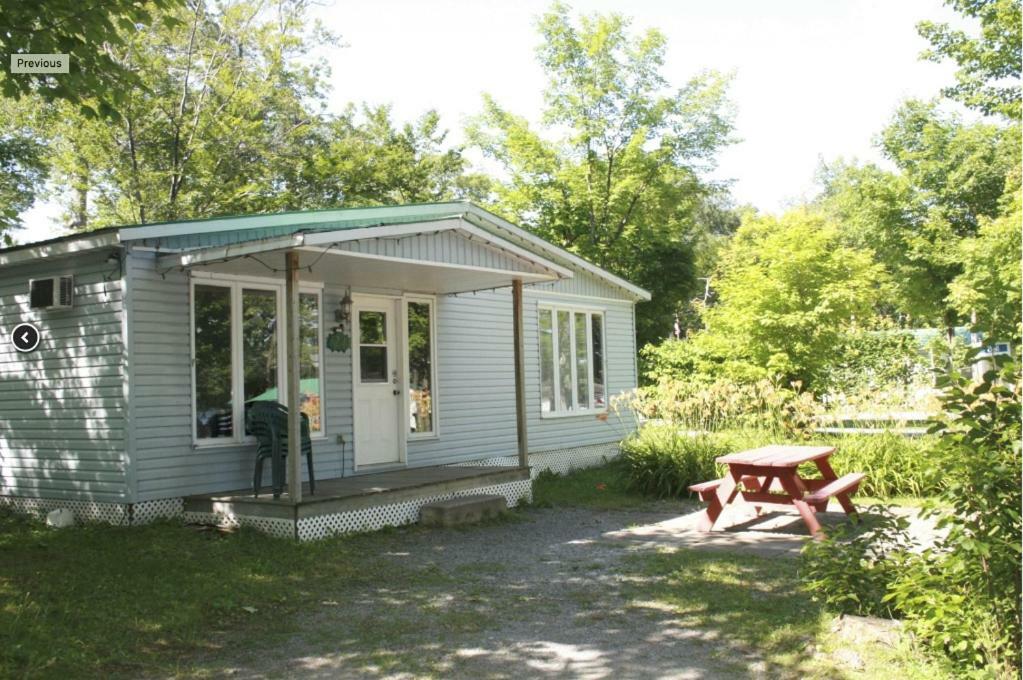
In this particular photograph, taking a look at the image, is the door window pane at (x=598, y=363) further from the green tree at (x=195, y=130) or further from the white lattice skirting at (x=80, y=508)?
the green tree at (x=195, y=130)

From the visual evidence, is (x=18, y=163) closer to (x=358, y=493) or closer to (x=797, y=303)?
(x=358, y=493)

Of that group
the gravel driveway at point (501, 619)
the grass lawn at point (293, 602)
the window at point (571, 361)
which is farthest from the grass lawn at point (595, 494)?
the grass lawn at point (293, 602)

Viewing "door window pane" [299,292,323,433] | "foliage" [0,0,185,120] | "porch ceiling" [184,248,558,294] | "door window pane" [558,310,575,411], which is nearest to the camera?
"foliage" [0,0,185,120]

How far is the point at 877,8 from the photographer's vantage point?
A: 19.2ft

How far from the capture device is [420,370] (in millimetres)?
11602

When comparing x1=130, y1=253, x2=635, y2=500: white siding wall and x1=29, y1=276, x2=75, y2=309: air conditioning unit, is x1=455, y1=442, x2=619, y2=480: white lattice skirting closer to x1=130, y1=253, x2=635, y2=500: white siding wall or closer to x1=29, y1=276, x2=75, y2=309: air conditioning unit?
x1=130, y1=253, x2=635, y2=500: white siding wall

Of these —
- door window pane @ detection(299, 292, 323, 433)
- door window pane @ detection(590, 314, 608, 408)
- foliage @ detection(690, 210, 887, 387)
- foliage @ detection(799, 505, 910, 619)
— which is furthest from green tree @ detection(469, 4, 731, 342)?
foliage @ detection(799, 505, 910, 619)

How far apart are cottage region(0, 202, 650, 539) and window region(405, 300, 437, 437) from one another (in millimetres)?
23

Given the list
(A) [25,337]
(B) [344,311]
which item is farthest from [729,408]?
(A) [25,337]

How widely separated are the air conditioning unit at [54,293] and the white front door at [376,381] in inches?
128

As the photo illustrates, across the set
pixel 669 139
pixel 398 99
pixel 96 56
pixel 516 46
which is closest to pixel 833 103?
pixel 669 139

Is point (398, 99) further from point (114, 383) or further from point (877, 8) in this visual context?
point (877, 8)

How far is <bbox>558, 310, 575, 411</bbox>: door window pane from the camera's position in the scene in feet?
47.3

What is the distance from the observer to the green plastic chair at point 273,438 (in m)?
8.29
